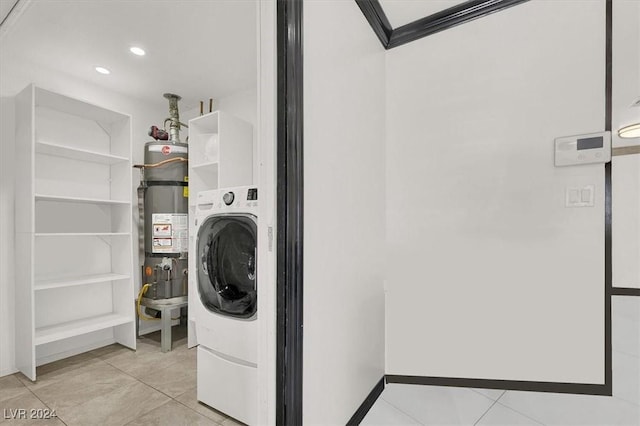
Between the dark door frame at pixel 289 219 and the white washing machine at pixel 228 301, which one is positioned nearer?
the dark door frame at pixel 289 219

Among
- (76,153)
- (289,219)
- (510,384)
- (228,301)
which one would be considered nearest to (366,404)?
(510,384)

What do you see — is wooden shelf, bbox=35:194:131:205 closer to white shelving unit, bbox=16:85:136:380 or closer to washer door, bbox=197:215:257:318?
white shelving unit, bbox=16:85:136:380

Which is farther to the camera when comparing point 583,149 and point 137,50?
point 137,50

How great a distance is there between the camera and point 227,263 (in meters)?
1.92

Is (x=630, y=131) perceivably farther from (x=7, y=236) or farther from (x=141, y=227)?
(x=7, y=236)

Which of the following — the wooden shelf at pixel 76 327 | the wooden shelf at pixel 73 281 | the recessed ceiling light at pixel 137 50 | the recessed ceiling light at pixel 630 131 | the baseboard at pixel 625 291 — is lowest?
the wooden shelf at pixel 76 327

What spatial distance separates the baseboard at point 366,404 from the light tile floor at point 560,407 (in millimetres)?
31

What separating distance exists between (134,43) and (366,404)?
2.94 m

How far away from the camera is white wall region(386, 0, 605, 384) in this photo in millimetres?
1577

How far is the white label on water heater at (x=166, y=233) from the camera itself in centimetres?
281

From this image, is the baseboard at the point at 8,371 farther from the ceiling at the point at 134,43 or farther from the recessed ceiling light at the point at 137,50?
the recessed ceiling light at the point at 137,50

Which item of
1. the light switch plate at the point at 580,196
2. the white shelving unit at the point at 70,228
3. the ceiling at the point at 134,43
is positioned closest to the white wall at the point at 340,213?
the ceiling at the point at 134,43

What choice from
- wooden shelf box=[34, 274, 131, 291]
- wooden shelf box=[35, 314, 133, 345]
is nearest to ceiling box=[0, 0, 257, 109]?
wooden shelf box=[34, 274, 131, 291]

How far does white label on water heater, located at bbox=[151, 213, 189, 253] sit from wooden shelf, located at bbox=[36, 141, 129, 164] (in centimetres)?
62
